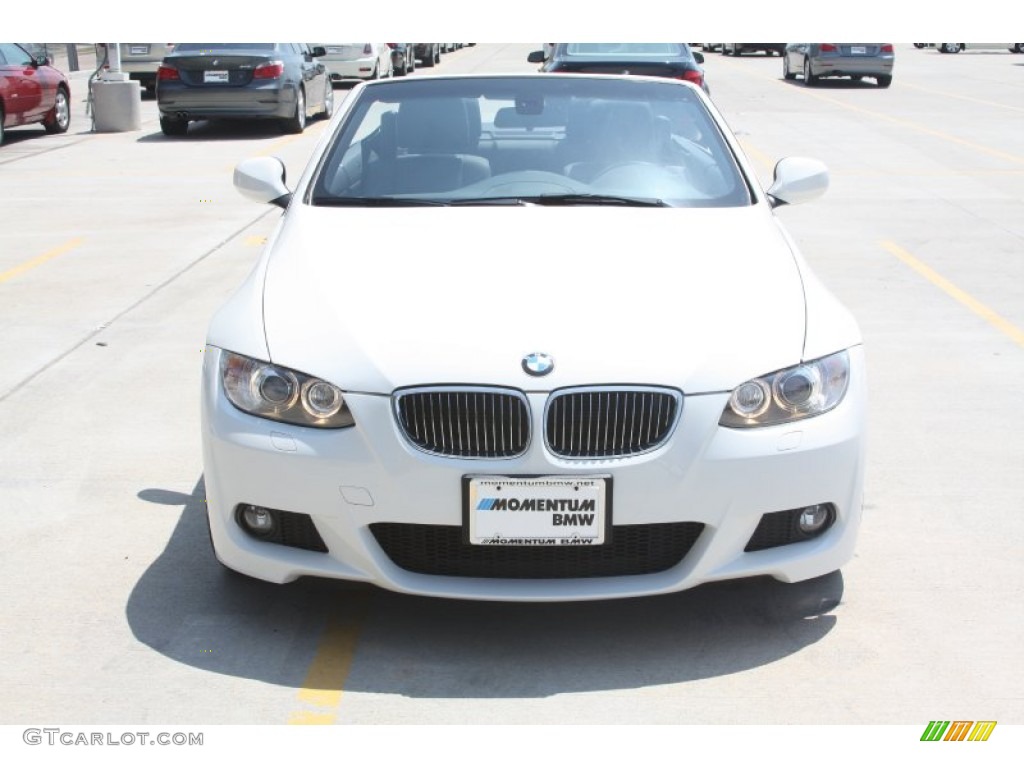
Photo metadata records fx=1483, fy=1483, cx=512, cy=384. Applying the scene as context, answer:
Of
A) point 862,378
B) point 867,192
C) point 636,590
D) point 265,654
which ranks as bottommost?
point 867,192

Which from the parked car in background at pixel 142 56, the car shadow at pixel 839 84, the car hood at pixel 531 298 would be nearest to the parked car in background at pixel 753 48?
the car shadow at pixel 839 84

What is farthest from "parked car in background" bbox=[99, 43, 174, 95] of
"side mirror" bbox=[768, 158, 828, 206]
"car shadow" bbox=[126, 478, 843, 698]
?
"car shadow" bbox=[126, 478, 843, 698]

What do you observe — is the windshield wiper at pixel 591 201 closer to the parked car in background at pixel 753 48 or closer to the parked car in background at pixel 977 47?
the parked car in background at pixel 753 48

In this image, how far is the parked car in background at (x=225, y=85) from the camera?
19609 mm

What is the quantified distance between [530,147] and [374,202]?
0.72 meters

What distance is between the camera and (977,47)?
52375 millimetres

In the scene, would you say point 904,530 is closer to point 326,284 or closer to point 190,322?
point 326,284

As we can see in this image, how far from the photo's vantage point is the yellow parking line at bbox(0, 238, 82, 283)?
32.9ft

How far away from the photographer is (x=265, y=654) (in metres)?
4.20

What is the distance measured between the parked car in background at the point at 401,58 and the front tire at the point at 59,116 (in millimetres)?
14054
